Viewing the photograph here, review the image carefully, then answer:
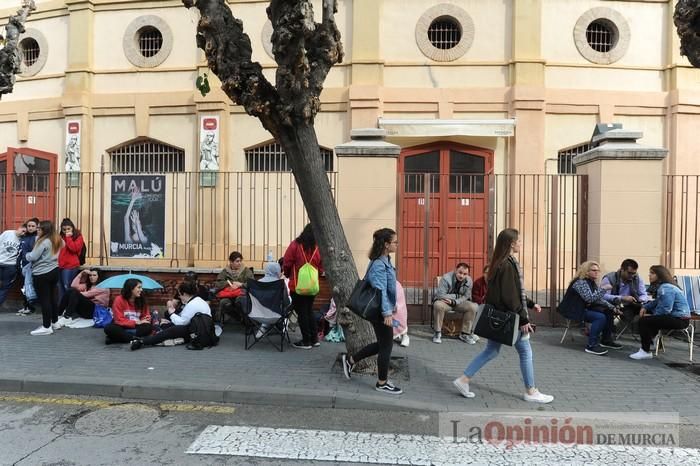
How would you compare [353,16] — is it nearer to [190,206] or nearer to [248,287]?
[190,206]

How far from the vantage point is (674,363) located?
21.6ft

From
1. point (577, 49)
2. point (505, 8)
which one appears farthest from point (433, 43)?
point (577, 49)

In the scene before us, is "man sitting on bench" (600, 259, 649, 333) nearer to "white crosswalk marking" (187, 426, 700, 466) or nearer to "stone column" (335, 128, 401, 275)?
"stone column" (335, 128, 401, 275)

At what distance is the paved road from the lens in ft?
13.0

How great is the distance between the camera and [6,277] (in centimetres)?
939

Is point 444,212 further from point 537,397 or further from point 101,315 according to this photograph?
point 101,315

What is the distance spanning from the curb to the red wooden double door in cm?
430

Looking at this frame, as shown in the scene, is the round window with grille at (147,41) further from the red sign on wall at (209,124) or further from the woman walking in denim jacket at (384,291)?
the woman walking in denim jacket at (384,291)

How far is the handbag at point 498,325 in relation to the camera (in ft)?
16.5

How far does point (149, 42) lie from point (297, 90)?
9031 mm

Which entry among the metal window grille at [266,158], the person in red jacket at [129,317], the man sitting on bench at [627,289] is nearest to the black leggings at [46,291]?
the person in red jacket at [129,317]

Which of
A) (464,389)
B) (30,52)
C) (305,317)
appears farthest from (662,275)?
(30,52)

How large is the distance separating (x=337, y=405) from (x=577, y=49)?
32.9 ft

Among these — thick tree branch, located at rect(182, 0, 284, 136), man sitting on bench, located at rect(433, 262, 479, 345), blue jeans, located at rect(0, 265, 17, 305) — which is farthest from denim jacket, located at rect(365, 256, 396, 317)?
blue jeans, located at rect(0, 265, 17, 305)
